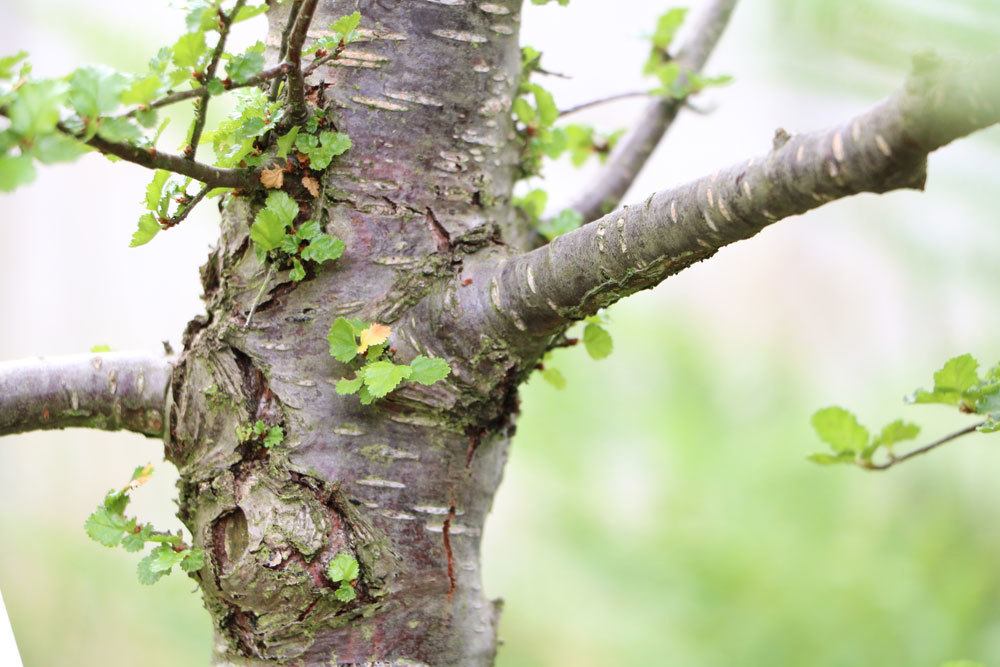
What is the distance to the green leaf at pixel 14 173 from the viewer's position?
376mm

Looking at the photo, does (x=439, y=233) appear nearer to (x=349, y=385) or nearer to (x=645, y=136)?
(x=349, y=385)

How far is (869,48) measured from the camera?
221mm

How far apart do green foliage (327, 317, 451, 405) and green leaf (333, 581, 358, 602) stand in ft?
0.42

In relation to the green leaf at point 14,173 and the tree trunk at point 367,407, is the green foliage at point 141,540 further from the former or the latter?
the green leaf at point 14,173

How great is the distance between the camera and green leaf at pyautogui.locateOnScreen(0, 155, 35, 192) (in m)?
0.38

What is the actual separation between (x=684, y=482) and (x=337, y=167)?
120 centimetres

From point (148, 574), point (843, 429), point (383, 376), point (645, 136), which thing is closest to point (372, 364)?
point (383, 376)

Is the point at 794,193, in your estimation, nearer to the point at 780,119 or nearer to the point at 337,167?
the point at 337,167

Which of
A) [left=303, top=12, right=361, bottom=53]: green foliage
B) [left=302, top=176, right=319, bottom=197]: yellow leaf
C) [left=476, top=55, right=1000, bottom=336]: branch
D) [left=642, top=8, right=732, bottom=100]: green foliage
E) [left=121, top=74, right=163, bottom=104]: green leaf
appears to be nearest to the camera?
[left=476, top=55, right=1000, bottom=336]: branch

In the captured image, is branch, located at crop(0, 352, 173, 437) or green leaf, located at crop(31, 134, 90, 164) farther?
branch, located at crop(0, 352, 173, 437)

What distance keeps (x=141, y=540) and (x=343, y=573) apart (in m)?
0.16

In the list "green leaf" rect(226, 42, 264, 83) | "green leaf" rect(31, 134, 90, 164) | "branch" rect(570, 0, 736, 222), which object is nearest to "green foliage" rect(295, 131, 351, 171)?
"green leaf" rect(226, 42, 264, 83)

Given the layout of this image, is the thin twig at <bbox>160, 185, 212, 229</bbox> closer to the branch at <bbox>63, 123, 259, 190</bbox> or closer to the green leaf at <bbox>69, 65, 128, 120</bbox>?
the branch at <bbox>63, 123, 259, 190</bbox>

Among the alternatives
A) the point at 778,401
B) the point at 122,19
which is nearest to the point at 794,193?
the point at 778,401
